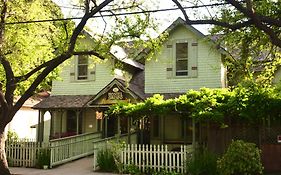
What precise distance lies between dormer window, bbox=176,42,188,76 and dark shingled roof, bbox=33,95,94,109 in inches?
239

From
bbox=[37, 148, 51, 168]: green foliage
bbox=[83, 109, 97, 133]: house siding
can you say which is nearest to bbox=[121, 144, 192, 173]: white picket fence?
bbox=[37, 148, 51, 168]: green foliage

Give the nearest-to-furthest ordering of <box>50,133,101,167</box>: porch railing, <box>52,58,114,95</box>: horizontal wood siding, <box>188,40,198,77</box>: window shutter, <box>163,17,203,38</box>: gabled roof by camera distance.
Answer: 1. <box>50,133,101,167</box>: porch railing
2. <box>163,17,203,38</box>: gabled roof
3. <box>188,40,198,77</box>: window shutter
4. <box>52,58,114,95</box>: horizontal wood siding

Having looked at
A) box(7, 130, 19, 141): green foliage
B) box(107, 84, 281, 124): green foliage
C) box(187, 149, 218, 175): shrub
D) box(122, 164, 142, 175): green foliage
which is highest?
box(107, 84, 281, 124): green foliage

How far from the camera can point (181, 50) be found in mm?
23734

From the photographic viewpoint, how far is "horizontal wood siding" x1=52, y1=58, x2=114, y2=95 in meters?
25.7

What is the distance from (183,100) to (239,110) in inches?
102

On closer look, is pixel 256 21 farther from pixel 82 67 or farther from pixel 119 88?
pixel 82 67

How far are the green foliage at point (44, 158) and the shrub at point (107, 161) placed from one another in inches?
114

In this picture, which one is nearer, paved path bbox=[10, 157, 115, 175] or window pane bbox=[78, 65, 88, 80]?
paved path bbox=[10, 157, 115, 175]

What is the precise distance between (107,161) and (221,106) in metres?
5.81

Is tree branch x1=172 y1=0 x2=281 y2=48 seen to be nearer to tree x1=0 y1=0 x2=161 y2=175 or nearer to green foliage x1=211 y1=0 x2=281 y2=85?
green foliage x1=211 y1=0 x2=281 y2=85

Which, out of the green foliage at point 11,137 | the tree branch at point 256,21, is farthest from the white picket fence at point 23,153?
the tree branch at point 256,21

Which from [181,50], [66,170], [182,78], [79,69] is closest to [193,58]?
[181,50]

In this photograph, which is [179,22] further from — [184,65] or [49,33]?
[49,33]
